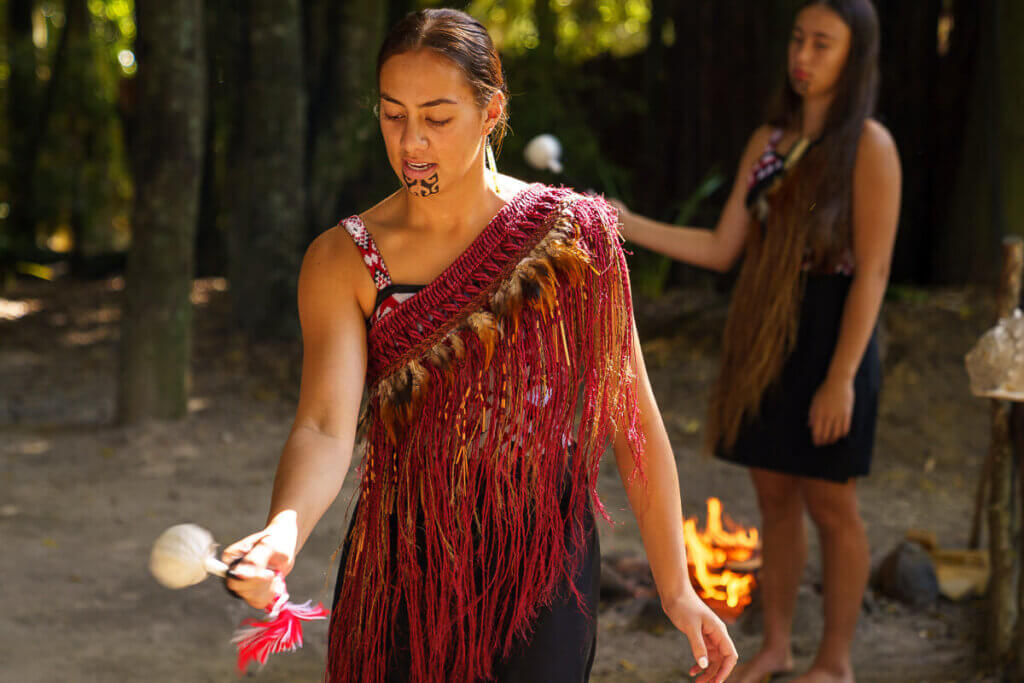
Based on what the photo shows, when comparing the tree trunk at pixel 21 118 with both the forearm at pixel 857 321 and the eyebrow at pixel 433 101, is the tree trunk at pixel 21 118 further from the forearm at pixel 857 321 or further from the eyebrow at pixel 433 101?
the eyebrow at pixel 433 101

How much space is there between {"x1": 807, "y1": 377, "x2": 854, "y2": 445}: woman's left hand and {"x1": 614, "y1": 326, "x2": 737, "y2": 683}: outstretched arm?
52.5 inches

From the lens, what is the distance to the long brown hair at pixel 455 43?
66.9 inches

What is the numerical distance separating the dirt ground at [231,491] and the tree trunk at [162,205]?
31 centimetres

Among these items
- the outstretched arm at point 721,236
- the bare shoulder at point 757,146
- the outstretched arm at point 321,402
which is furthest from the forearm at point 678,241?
the outstretched arm at point 321,402

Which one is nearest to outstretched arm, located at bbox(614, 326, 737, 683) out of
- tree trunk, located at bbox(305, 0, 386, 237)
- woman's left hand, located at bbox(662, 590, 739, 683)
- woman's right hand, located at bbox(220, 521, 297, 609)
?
woman's left hand, located at bbox(662, 590, 739, 683)

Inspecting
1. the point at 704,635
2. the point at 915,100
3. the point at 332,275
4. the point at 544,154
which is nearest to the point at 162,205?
the point at 544,154

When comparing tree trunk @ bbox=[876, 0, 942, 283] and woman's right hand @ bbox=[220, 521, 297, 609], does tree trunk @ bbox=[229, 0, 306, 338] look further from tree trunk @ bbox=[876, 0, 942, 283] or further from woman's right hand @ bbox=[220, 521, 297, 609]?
woman's right hand @ bbox=[220, 521, 297, 609]

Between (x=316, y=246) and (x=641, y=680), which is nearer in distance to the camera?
(x=316, y=246)

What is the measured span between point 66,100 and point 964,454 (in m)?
9.84

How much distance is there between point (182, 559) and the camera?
128cm

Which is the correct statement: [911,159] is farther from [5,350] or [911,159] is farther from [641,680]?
[5,350]

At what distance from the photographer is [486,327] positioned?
1719 millimetres

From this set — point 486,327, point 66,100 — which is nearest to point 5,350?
point 66,100

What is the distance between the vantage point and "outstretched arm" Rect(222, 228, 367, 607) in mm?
1509
